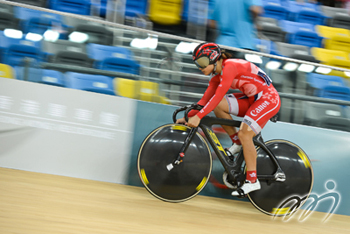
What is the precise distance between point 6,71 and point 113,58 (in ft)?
3.73

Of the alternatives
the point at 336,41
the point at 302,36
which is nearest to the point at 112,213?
the point at 302,36

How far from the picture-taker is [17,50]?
12.0 ft

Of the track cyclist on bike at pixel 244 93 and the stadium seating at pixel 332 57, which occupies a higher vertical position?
the stadium seating at pixel 332 57

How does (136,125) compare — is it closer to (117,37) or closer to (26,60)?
(117,37)

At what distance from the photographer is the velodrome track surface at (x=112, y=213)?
2422 mm

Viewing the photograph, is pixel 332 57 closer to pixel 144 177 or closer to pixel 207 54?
pixel 207 54

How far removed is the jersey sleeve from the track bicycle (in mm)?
201

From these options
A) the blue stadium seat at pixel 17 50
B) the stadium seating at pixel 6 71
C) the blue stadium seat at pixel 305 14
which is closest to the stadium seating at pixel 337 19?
the blue stadium seat at pixel 305 14

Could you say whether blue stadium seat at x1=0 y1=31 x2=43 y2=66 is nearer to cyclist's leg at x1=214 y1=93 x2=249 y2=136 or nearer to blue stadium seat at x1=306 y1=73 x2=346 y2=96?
cyclist's leg at x1=214 y1=93 x2=249 y2=136

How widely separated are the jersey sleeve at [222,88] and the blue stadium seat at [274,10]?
15.9ft

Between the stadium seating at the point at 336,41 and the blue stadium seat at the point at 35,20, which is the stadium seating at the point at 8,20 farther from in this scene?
the stadium seating at the point at 336,41

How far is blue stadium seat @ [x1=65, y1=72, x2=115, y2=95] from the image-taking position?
3.71 meters

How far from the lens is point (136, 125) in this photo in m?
3.76

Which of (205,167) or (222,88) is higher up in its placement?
(222,88)
